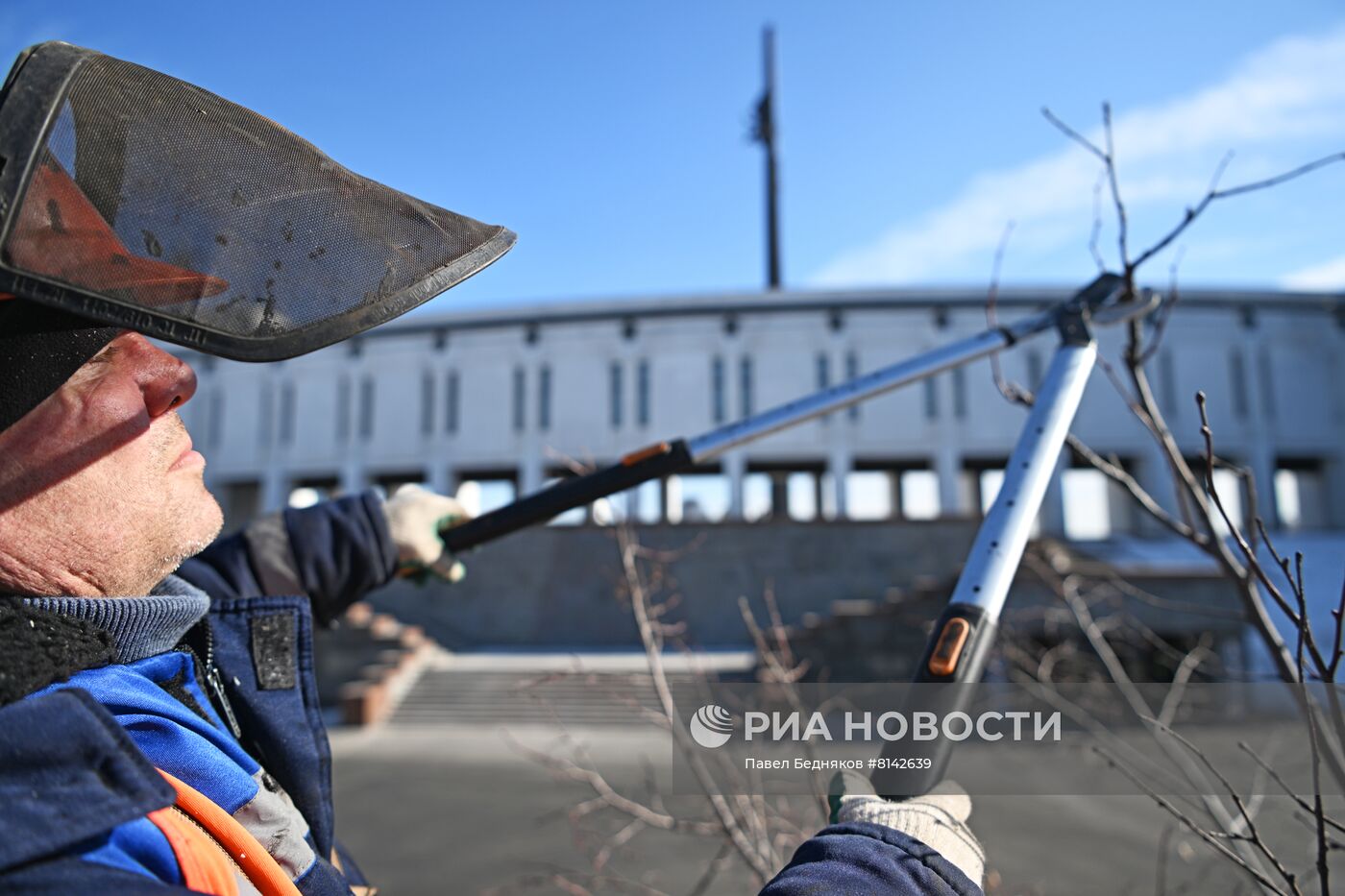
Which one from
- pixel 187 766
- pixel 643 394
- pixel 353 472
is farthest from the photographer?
pixel 353 472

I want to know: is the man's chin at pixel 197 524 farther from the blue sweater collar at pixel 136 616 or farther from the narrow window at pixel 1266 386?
the narrow window at pixel 1266 386

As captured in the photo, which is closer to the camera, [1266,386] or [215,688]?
[215,688]

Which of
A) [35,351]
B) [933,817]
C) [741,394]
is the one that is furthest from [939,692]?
[741,394]

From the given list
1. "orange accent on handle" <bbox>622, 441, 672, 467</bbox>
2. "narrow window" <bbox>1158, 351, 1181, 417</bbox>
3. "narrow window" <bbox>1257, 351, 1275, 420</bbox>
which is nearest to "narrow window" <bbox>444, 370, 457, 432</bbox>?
"narrow window" <bbox>1158, 351, 1181, 417</bbox>

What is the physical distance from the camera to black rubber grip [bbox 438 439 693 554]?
213 centimetres

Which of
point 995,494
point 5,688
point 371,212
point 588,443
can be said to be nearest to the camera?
point 5,688

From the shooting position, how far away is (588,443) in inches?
1077

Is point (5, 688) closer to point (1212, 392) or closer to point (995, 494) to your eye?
point (995, 494)

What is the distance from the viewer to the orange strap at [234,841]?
1.01 m

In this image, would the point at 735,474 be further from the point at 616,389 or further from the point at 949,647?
the point at 949,647

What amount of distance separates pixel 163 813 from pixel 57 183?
689mm

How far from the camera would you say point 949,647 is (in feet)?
4.38

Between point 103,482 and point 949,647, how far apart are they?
1.22 meters

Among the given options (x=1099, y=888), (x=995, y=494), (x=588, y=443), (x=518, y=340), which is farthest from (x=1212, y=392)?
(x=995, y=494)
